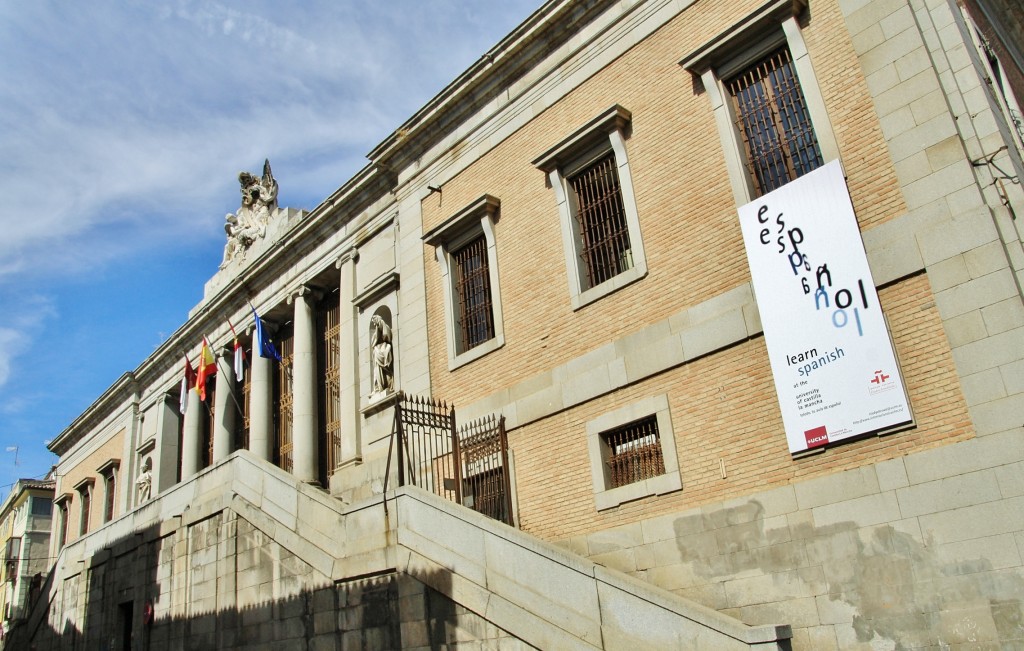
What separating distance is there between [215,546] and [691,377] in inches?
364

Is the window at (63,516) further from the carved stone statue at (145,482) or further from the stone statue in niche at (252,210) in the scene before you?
the stone statue in niche at (252,210)

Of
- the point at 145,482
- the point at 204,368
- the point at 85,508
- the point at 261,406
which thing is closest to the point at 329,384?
the point at 261,406

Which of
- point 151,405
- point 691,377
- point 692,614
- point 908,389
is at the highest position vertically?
point 151,405

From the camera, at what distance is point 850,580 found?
29.7 ft

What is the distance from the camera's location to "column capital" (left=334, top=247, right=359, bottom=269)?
19953 mm

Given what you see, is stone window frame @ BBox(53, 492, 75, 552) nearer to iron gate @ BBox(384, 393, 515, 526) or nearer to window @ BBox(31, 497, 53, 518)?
window @ BBox(31, 497, 53, 518)

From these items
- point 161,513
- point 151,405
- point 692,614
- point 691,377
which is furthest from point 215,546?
point 151,405

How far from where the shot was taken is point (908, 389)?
30.1 ft

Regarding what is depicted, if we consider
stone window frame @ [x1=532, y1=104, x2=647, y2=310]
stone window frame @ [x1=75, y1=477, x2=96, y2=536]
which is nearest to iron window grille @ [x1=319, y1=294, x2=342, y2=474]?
stone window frame @ [x1=532, y1=104, x2=647, y2=310]

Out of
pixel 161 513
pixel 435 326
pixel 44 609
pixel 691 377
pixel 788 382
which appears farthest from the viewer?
pixel 44 609

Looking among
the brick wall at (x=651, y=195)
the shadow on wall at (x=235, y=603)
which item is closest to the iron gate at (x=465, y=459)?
the brick wall at (x=651, y=195)

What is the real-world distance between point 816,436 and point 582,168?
6.28 metres

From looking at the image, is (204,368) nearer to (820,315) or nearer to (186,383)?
(186,383)

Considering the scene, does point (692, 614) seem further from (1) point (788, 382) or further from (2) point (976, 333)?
A: (2) point (976, 333)
